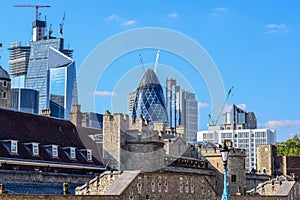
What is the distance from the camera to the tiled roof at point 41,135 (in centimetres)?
4897

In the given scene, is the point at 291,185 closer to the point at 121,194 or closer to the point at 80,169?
the point at 80,169

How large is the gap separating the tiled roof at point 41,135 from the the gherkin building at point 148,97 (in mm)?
6660

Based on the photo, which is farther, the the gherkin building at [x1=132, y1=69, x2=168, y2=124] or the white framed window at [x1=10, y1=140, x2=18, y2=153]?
the the gherkin building at [x1=132, y1=69, x2=168, y2=124]

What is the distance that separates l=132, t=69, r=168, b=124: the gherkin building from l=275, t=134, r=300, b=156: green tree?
68.1m

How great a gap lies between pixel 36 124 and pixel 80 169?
224 inches

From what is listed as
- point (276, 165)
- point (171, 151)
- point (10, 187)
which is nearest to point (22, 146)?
point (10, 187)

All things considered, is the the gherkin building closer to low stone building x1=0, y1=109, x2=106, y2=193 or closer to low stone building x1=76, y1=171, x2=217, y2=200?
low stone building x1=0, y1=109, x2=106, y2=193

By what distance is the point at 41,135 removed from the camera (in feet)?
173

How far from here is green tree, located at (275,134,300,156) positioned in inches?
5231

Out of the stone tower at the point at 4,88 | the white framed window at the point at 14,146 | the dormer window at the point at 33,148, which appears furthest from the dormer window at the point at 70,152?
the stone tower at the point at 4,88

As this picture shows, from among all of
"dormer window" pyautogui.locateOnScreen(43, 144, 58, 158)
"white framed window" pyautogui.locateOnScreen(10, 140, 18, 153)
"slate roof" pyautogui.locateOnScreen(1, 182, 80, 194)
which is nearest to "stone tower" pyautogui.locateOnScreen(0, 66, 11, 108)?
"dormer window" pyautogui.locateOnScreen(43, 144, 58, 158)

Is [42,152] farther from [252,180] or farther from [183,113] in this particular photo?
[183,113]

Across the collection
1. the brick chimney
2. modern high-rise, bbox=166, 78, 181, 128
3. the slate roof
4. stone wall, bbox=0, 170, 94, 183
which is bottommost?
the slate roof

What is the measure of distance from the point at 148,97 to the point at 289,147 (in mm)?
80948
